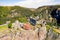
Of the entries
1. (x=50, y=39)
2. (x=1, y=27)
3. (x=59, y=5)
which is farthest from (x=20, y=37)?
(x=59, y=5)

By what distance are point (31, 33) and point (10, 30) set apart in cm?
565

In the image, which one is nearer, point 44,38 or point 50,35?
point 44,38

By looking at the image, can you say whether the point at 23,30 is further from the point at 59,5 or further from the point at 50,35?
the point at 59,5

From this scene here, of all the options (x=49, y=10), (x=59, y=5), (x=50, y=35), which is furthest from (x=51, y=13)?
(x=50, y=35)

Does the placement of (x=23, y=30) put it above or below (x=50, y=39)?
above

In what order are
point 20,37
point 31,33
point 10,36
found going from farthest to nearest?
point 31,33 < point 20,37 < point 10,36

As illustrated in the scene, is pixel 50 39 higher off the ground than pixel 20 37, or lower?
lower

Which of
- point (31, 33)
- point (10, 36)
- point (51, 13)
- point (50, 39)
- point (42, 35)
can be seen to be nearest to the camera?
point (10, 36)

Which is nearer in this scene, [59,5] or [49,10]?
[49,10]

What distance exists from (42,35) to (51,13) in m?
118

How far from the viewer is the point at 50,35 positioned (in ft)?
154

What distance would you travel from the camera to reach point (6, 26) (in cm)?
3559

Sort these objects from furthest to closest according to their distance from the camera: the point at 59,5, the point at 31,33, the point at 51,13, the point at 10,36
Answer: the point at 59,5
the point at 51,13
the point at 31,33
the point at 10,36

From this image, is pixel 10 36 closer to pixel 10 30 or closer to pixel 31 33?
pixel 10 30
